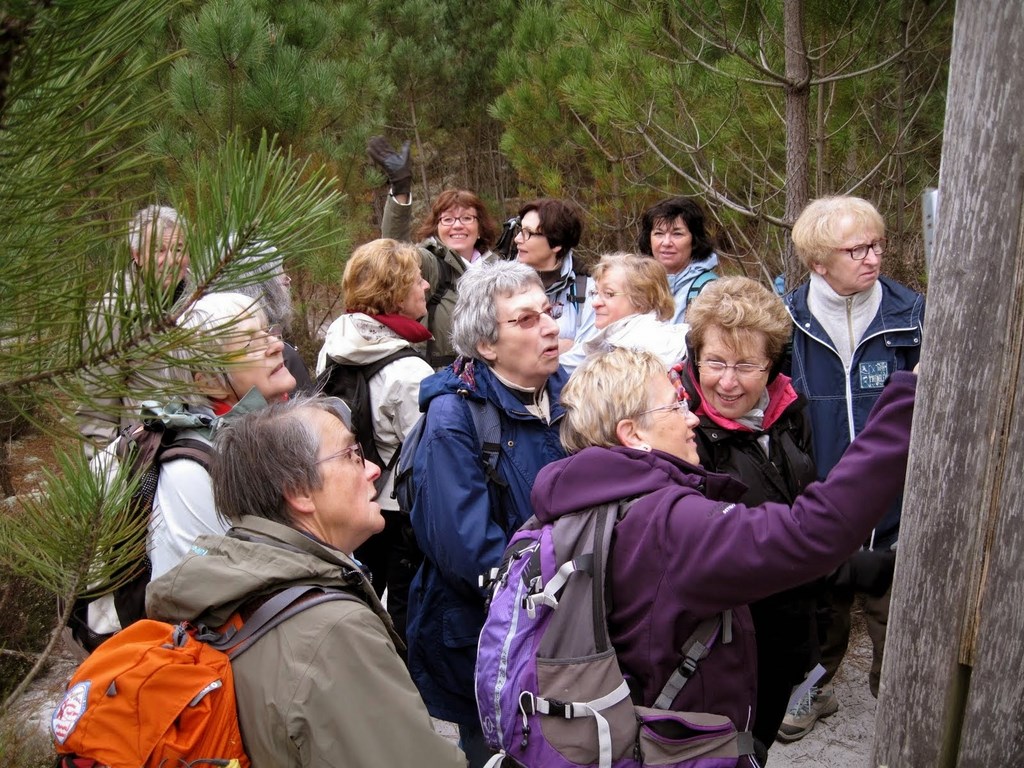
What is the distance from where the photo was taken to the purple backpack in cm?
172

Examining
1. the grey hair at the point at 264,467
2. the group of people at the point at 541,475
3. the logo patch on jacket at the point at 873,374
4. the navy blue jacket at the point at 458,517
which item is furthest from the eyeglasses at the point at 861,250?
the grey hair at the point at 264,467

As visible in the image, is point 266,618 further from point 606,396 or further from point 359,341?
point 359,341

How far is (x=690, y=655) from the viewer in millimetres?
1777

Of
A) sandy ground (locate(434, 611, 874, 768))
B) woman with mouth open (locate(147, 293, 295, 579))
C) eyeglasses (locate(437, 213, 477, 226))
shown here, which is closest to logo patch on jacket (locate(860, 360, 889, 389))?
sandy ground (locate(434, 611, 874, 768))

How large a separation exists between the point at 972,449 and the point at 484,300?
5.39 ft

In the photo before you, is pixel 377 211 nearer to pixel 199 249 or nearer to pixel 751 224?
pixel 751 224

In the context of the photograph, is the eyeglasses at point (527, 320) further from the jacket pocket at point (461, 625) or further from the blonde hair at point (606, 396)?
the jacket pocket at point (461, 625)

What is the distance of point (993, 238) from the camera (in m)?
1.25

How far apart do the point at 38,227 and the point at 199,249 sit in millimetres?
256

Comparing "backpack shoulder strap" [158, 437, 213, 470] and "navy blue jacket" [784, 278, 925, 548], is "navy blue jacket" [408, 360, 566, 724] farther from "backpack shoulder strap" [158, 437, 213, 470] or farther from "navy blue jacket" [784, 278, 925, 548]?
"navy blue jacket" [784, 278, 925, 548]

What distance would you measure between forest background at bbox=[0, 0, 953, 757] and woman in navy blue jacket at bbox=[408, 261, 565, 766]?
56 centimetres

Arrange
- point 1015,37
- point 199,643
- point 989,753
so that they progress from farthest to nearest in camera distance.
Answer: point 199,643 < point 989,753 < point 1015,37

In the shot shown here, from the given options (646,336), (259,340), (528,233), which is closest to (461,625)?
(259,340)

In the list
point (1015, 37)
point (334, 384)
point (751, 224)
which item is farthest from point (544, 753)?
point (751, 224)
